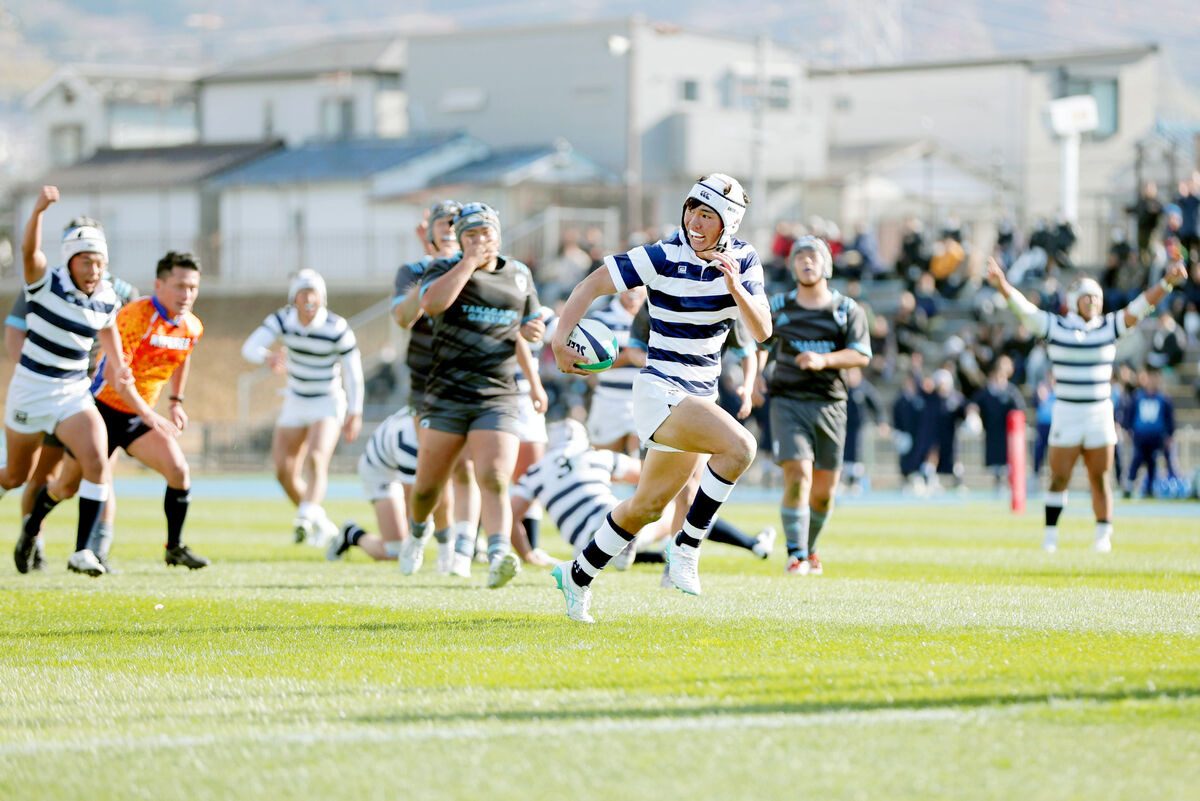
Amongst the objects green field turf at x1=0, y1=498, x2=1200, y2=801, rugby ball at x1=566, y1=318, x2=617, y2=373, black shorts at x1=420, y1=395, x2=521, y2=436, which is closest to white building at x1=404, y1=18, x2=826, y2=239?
black shorts at x1=420, y1=395, x2=521, y2=436

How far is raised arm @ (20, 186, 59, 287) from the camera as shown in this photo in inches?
404

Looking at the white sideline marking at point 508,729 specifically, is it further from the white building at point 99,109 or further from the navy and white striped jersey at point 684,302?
the white building at point 99,109

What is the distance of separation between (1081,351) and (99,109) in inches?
2665

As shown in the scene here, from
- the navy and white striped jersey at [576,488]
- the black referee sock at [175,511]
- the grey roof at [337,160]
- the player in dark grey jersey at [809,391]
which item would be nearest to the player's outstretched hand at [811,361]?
the player in dark grey jersey at [809,391]

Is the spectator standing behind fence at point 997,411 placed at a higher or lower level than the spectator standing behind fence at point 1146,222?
lower

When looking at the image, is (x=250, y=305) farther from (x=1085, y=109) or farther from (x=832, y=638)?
(x=832, y=638)

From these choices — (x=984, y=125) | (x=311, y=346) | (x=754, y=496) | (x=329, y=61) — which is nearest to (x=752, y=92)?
(x=984, y=125)

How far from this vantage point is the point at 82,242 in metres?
10.9

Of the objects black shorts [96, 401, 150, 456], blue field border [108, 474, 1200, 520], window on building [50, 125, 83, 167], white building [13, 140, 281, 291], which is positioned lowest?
blue field border [108, 474, 1200, 520]

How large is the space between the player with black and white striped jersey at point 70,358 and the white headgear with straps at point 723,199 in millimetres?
4420

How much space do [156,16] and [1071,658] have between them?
186954mm

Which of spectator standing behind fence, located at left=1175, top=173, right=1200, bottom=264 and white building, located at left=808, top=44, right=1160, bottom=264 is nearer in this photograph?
spectator standing behind fence, located at left=1175, top=173, right=1200, bottom=264

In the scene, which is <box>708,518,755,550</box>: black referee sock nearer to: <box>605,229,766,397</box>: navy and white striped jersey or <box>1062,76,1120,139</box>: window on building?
<box>605,229,766,397</box>: navy and white striped jersey

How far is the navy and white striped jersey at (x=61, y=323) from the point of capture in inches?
430
